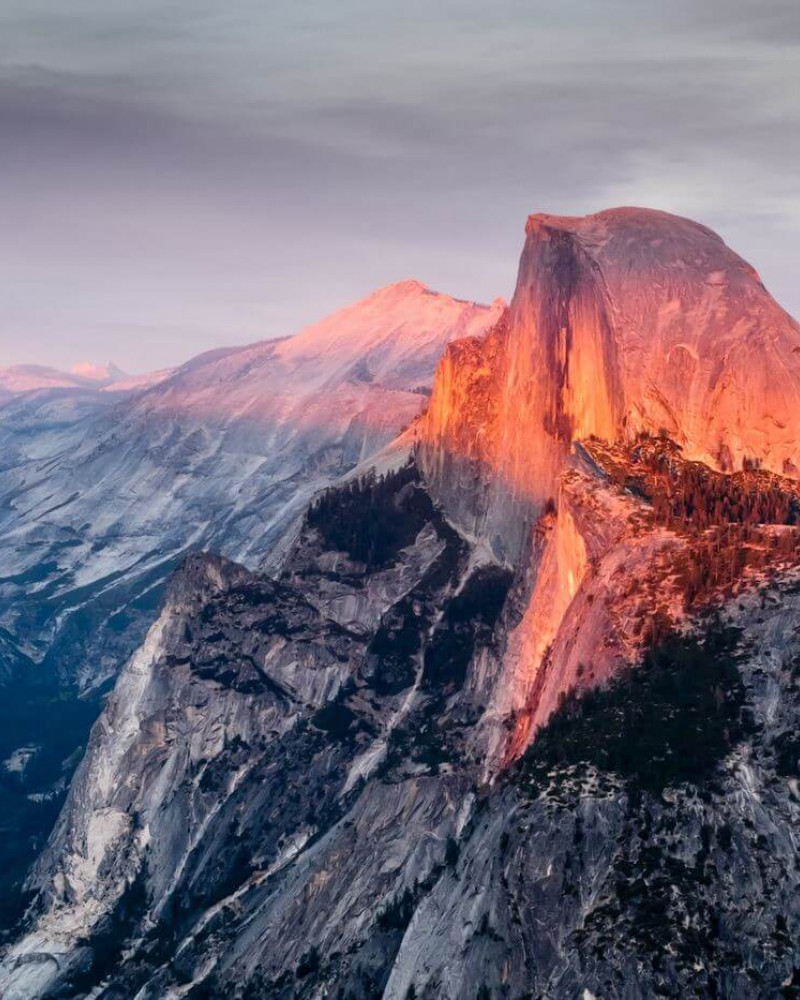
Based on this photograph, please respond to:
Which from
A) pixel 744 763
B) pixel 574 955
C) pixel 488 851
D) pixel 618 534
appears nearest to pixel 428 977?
pixel 488 851

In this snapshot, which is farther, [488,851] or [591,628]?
[591,628]

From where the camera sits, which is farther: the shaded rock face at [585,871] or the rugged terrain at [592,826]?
the rugged terrain at [592,826]

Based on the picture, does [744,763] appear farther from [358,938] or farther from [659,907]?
[358,938]

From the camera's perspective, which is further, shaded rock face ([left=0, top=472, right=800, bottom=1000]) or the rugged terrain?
the rugged terrain

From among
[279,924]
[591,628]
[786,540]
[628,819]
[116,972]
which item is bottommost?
[116,972]

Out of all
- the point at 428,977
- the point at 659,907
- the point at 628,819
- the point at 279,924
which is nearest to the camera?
the point at 659,907

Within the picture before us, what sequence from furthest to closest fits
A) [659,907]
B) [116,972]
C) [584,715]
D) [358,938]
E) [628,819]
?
[116,972], [358,938], [584,715], [628,819], [659,907]

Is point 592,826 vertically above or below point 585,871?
above

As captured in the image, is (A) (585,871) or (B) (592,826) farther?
(B) (592,826)

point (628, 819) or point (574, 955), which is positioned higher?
point (628, 819)
